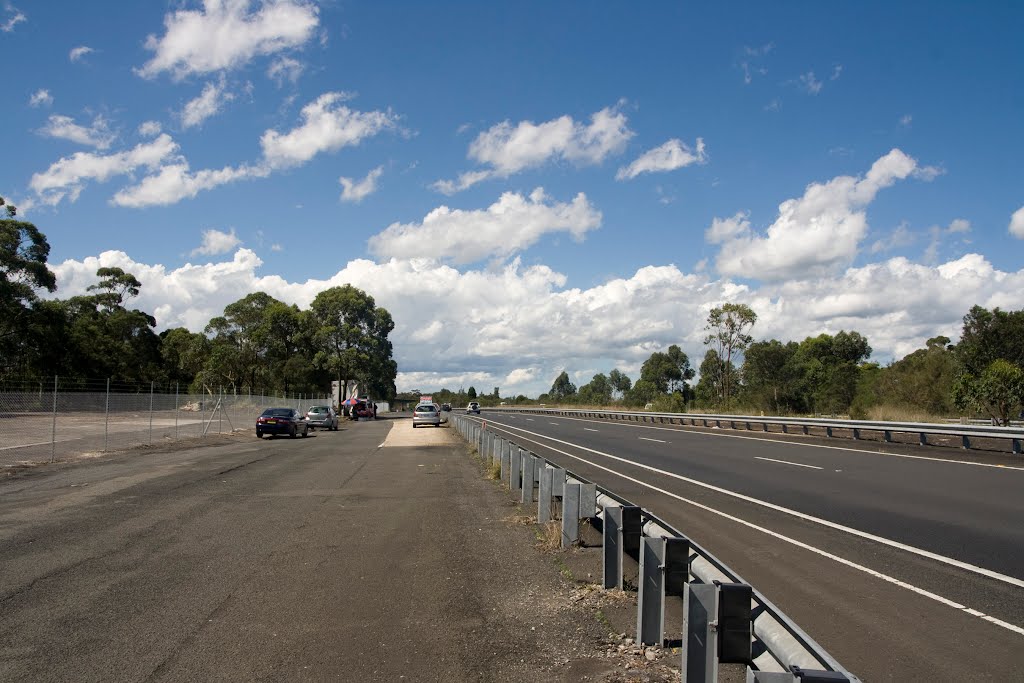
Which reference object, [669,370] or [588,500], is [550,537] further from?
[669,370]

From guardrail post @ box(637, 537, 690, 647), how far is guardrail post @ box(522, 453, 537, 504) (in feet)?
20.8

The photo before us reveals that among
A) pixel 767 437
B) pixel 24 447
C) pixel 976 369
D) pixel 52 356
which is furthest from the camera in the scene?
pixel 52 356

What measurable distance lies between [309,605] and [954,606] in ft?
18.6

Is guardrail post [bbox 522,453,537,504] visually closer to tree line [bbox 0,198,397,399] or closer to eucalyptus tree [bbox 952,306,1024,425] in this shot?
eucalyptus tree [bbox 952,306,1024,425]

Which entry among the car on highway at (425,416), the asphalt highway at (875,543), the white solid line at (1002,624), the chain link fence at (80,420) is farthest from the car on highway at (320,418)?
the white solid line at (1002,624)

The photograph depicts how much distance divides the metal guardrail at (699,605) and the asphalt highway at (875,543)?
1220mm

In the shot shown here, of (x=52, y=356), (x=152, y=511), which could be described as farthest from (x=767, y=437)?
(x=52, y=356)

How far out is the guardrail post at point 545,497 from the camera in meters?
10.1

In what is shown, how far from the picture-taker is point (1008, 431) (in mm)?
20672

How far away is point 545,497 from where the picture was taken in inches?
398

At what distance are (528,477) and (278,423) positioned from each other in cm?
2699

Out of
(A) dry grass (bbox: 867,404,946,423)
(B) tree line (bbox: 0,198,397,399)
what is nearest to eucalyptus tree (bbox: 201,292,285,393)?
(B) tree line (bbox: 0,198,397,399)

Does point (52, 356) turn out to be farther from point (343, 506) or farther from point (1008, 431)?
point (1008, 431)

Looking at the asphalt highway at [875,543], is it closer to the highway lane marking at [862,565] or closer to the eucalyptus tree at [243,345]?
the highway lane marking at [862,565]
